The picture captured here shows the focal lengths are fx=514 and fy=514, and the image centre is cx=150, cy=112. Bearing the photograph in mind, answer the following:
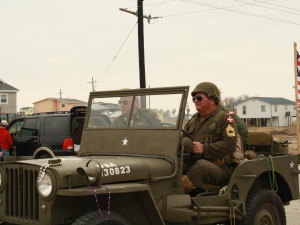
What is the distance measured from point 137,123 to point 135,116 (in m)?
0.08

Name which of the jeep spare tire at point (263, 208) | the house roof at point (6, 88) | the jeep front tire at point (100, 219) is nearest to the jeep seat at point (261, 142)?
the jeep spare tire at point (263, 208)

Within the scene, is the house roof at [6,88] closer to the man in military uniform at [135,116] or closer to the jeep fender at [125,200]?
the man in military uniform at [135,116]

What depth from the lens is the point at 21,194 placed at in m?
4.39

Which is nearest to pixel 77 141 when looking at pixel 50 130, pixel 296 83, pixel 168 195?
pixel 50 130

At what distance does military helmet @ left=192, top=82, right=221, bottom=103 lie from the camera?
5750mm

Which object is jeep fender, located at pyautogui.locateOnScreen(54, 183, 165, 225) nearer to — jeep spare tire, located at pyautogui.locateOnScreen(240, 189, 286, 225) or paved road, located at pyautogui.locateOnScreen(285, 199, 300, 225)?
jeep spare tire, located at pyautogui.locateOnScreen(240, 189, 286, 225)

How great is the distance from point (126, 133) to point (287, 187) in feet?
7.63

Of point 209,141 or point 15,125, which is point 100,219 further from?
point 15,125

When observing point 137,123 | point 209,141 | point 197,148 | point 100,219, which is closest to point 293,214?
point 209,141

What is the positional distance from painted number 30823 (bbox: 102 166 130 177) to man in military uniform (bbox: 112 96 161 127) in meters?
0.90

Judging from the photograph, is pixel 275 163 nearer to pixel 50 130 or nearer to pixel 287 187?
pixel 287 187

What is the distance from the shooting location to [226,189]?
5.48 m

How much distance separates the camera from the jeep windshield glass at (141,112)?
5.33 meters

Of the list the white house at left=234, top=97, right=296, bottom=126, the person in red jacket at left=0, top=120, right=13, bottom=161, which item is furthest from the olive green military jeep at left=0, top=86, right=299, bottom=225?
the white house at left=234, top=97, right=296, bottom=126
